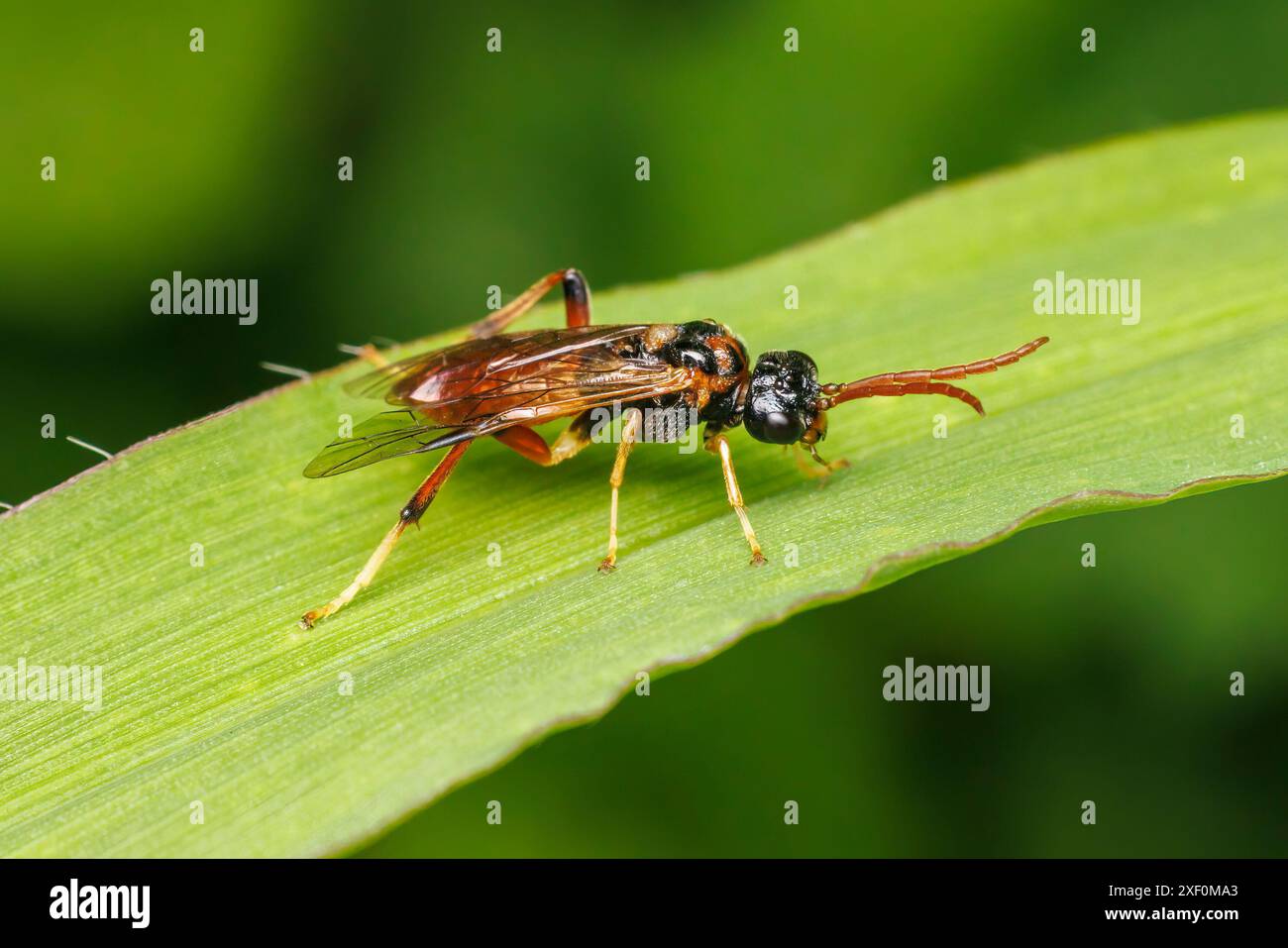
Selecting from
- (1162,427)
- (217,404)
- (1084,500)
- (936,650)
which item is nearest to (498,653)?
(1084,500)

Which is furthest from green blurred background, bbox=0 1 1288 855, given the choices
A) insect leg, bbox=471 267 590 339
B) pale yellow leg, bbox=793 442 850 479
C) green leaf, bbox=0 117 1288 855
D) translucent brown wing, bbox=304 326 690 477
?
translucent brown wing, bbox=304 326 690 477

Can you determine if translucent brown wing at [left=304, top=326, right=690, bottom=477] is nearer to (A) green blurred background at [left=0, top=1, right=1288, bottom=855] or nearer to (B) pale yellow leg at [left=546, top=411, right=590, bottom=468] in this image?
(B) pale yellow leg at [left=546, top=411, right=590, bottom=468]

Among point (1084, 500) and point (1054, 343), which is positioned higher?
point (1054, 343)

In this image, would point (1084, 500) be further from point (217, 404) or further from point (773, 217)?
point (217, 404)

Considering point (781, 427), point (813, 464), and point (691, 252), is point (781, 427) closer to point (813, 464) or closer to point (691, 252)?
point (813, 464)

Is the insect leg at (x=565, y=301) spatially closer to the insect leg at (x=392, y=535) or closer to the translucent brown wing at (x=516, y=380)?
the translucent brown wing at (x=516, y=380)

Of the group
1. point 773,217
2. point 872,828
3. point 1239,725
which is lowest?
point 872,828

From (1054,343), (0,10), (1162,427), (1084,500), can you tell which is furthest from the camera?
(0,10)
